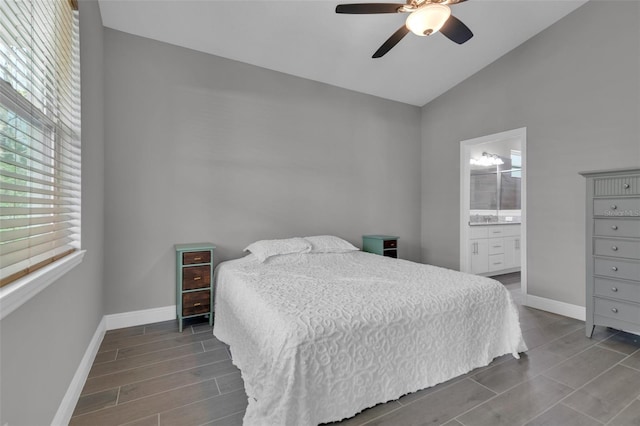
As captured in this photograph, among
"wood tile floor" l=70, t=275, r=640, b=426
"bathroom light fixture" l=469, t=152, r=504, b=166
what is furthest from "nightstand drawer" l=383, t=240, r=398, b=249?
"bathroom light fixture" l=469, t=152, r=504, b=166

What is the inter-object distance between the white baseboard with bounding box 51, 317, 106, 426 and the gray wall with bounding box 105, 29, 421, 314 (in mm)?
630

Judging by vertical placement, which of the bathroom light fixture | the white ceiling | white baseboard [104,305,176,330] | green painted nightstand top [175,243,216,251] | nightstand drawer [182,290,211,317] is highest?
the white ceiling

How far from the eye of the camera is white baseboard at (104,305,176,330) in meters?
2.73

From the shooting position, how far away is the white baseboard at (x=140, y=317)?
2.73 meters

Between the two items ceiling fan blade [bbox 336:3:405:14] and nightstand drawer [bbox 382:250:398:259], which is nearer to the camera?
ceiling fan blade [bbox 336:3:405:14]

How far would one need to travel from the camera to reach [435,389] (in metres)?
1.80

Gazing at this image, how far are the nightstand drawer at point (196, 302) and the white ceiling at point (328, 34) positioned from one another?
249 centimetres

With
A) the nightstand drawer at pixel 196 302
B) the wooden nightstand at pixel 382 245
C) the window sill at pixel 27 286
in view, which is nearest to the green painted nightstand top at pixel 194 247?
the nightstand drawer at pixel 196 302

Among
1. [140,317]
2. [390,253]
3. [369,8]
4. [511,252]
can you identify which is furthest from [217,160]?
[511,252]

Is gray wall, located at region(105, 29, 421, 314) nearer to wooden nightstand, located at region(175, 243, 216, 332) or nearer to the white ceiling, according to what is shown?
the white ceiling

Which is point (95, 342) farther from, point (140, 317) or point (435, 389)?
point (435, 389)

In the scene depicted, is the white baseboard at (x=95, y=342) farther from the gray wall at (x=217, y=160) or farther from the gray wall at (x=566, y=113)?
the gray wall at (x=566, y=113)

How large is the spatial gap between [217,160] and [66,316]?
6.50 feet

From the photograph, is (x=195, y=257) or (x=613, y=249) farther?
(x=195, y=257)
